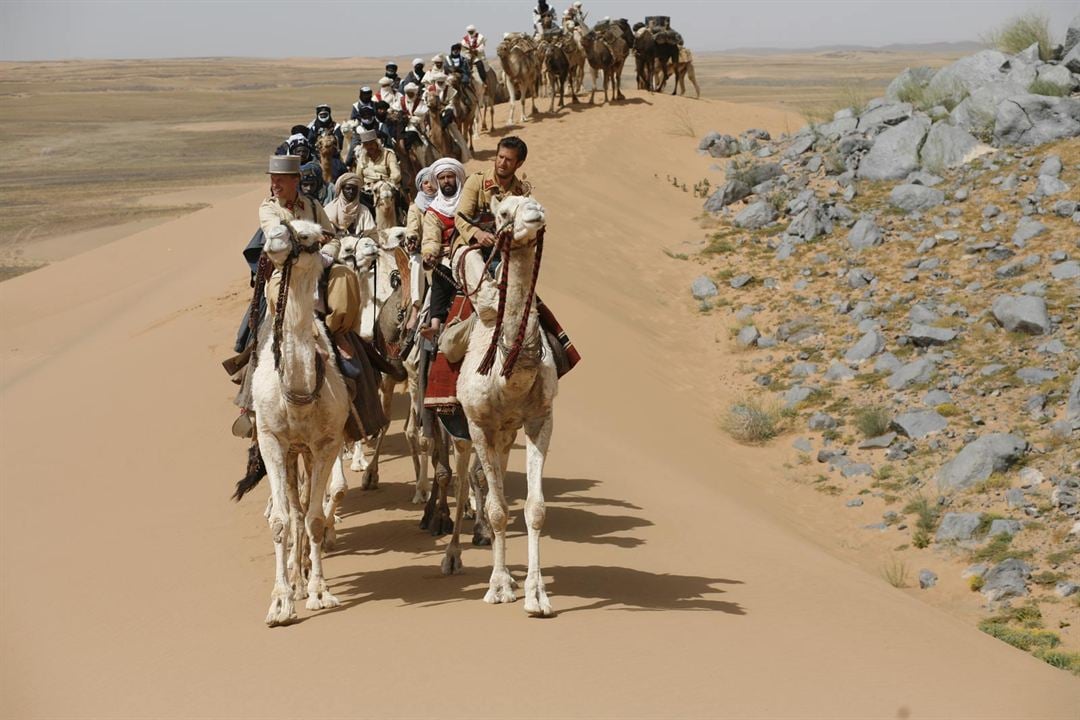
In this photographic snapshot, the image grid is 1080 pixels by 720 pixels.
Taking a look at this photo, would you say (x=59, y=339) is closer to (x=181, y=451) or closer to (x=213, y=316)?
(x=213, y=316)

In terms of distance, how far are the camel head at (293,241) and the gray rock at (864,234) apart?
54.9ft

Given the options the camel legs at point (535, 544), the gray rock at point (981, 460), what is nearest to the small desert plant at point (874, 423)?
the gray rock at point (981, 460)

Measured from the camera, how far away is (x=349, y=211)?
13.8 m

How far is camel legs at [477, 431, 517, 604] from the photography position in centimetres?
909

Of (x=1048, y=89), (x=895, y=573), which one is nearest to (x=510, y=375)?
(x=895, y=573)

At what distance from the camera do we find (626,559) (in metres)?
11.0

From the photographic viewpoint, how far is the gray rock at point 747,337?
70.2 feet

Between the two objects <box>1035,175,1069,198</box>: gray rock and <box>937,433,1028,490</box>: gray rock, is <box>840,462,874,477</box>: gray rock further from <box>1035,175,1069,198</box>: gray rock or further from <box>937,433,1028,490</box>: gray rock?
<box>1035,175,1069,198</box>: gray rock

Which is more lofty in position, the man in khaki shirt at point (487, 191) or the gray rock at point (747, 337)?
the man in khaki shirt at point (487, 191)

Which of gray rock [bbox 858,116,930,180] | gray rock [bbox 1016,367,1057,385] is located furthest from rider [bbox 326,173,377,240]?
gray rock [bbox 858,116,930,180]

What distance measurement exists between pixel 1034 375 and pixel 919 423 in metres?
1.73

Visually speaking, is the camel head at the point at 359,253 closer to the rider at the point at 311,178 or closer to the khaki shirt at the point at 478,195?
the rider at the point at 311,178

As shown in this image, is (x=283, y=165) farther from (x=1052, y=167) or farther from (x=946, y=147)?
(x=946, y=147)

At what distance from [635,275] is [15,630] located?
16396 mm
